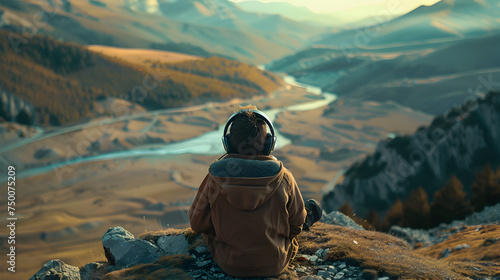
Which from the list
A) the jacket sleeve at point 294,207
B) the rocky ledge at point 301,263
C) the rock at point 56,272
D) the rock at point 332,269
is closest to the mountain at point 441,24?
the rocky ledge at point 301,263

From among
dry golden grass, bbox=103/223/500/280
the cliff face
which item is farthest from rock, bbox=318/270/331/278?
the cliff face

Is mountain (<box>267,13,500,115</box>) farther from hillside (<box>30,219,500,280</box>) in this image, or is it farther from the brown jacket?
the brown jacket

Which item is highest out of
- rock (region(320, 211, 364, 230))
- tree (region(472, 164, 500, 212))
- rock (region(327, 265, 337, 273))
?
rock (region(327, 265, 337, 273))

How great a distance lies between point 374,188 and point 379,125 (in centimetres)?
4310

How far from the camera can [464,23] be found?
152 metres

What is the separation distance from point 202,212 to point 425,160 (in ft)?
129

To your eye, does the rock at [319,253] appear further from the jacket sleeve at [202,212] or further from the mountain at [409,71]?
the mountain at [409,71]

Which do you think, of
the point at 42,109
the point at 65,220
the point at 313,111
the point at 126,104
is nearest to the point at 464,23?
the point at 313,111

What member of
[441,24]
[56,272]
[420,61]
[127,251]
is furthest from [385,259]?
[441,24]

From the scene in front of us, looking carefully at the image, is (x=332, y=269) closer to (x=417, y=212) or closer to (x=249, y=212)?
(x=249, y=212)

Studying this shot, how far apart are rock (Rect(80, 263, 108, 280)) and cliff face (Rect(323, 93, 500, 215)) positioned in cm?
2968

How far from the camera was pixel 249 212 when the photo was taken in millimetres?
4230

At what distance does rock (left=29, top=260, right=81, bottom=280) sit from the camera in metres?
5.12

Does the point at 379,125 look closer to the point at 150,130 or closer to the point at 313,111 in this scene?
the point at 313,111
